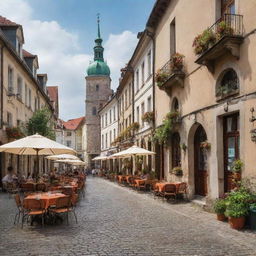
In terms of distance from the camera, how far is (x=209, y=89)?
14.6m

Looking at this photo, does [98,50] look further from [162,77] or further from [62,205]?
[62,205]

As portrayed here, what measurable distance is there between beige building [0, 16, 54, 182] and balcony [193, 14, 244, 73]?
40.6 ft

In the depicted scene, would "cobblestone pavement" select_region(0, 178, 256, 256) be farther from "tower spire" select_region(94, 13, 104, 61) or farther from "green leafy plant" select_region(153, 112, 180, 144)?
"tower spire" select_region(94, 13, 104, 61)

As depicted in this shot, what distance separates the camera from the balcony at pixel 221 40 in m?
12.0

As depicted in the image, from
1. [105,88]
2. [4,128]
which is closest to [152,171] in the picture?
[4,128]

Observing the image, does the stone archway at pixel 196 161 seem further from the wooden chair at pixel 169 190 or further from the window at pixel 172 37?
the window at pixel 172 37

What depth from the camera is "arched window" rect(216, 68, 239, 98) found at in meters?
12.7

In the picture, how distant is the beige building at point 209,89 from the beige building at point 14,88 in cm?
927

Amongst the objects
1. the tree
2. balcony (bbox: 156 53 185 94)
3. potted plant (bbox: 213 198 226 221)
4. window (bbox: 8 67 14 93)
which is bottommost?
potted plant (bbox: 213 198 226 221)

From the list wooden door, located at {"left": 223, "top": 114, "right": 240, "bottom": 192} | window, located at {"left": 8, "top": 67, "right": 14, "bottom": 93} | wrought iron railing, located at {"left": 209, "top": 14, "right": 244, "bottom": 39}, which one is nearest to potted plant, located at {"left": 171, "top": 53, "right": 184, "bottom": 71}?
wooden door, located at {"left": 223, "top": 114, "right": 240, "bottom": 192}

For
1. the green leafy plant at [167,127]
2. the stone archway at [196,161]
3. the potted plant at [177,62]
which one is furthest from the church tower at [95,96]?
the stone archway at [196,161]

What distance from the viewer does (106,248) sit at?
8.01 m

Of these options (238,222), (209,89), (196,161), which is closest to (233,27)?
(209,89)

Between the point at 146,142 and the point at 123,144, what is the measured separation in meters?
11.7
